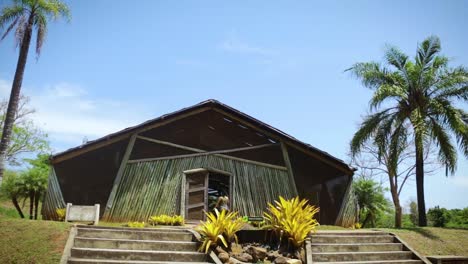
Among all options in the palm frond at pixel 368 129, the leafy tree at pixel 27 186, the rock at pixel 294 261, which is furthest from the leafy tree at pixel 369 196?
the leafy tree at pixel 27 186

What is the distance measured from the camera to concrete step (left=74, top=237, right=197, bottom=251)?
27.6ft

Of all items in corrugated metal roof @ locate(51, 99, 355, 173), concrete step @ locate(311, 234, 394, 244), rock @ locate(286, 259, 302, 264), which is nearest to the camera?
rock @ locate(286, 259, 302, 264)

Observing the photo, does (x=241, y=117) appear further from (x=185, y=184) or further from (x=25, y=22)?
(x=25, y=22)

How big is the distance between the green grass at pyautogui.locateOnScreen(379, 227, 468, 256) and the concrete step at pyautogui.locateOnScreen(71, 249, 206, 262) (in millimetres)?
7039

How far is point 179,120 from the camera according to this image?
49.4 feet

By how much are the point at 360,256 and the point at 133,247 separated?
595 centimetres

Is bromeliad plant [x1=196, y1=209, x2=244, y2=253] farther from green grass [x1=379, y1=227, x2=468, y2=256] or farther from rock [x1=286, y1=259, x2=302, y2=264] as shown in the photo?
green grass [x1=379, y1=227, x2=468, y2=256]

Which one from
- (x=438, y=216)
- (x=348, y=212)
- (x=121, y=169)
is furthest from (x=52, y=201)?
(x=438, y=216)

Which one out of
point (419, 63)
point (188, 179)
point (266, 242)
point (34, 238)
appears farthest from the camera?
point (419, 63)

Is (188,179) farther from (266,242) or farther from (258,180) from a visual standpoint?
(266,242)

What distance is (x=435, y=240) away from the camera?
12250 millimetres

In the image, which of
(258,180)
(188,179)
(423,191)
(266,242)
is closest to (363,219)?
(423,191)

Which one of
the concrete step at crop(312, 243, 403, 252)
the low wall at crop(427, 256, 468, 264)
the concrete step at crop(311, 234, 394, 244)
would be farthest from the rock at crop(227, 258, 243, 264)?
the low wall at crop(427, 256, 468, 264)

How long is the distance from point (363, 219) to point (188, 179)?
16.2 metres
